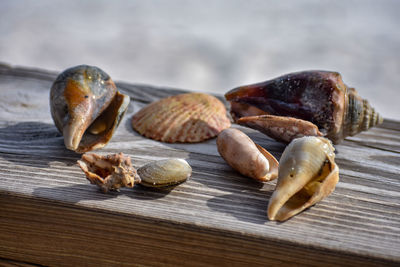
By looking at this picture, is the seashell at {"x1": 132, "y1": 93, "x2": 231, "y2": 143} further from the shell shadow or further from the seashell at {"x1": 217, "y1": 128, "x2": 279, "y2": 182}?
the shell shadow

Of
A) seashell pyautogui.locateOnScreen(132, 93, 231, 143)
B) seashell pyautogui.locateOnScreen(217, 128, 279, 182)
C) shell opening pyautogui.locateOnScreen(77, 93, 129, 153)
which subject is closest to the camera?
seashell pyautogui.locateOnScreen(217, 128, 279, 182)

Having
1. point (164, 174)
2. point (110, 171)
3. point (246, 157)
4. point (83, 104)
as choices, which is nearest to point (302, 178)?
point (246, 157)

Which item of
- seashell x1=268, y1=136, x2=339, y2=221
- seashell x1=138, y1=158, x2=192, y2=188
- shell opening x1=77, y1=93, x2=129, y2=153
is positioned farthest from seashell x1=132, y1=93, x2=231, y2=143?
seashell x1=268, y1=136, x2=339, y2=221

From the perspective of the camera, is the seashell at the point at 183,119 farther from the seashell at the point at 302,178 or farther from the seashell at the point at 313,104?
the seashell at the point at 302,178

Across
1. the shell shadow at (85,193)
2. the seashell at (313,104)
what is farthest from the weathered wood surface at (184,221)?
the seashell at (313,104)

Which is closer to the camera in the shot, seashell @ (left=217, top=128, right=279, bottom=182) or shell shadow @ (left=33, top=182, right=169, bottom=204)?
shell shadow @ (left=33, top=182, right=169, bottom=204)

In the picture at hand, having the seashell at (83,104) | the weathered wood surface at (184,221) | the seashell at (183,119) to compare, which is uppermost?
the seashell at (83,104)

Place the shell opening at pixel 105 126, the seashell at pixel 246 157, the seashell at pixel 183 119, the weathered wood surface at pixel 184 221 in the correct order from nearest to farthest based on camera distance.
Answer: the weathered wood surface at pixel 184 221 → the seashell at pixel 246 157 → the shell opening at pixel 105 126 → the seashell at pixel 183 119
